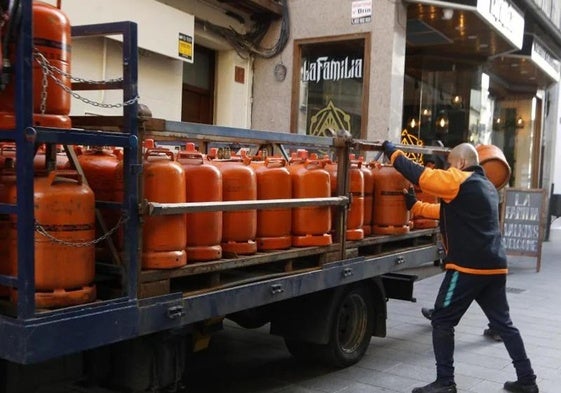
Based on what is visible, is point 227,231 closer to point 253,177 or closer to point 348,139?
point 253,177

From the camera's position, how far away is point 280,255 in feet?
14.7

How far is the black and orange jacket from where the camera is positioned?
4.95m

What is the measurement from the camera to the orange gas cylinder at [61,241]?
121 inches

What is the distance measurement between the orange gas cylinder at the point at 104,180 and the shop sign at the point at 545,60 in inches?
507

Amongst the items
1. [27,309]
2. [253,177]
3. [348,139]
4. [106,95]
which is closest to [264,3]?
[106,95]

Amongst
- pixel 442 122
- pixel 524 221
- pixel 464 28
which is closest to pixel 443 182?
pixel 464 28

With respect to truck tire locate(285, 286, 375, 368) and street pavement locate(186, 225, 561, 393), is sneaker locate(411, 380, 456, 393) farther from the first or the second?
truck tire locate(285, 286, 375, 368)

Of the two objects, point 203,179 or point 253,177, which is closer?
point 203,179

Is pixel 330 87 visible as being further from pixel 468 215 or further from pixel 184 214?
pixel 184 214

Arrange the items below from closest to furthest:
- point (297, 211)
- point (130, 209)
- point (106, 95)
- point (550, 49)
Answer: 1. point (130, 209)
2. point (297, 211)
3. point (106, 95)
4. point (550, 49)

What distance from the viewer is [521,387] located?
522 centimetres

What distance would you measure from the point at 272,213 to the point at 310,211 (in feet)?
1.10

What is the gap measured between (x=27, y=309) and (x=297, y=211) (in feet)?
7.42

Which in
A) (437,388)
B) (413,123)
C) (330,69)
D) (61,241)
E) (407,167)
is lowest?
(437,388)
